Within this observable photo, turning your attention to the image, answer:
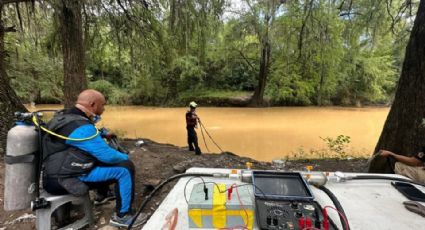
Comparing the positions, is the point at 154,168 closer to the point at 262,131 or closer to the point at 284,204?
the point at 284,204

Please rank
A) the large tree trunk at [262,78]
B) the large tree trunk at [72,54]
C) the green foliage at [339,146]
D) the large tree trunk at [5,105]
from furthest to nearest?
the large tree trunk at [262,78] → the green foliage at [339,146] → the large tree trunk at [72,54] → the large tree trunk at [5,105]

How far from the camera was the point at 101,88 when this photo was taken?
16.0 meters

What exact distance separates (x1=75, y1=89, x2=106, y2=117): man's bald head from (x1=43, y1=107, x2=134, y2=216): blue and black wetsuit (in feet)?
0.23

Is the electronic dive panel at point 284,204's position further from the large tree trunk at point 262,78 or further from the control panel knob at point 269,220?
the large tree trunk at point 262,78

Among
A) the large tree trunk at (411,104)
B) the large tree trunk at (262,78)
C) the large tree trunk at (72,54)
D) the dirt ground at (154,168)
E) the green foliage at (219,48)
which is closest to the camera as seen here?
the dirt ground at (154,168)

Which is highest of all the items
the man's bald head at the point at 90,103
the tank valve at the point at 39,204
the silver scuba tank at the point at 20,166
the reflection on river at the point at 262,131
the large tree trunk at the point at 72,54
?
the large tree trunk at the point at 72,54

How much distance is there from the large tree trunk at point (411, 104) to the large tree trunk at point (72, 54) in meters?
4.55

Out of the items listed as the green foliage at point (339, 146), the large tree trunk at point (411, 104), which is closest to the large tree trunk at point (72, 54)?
the large tree trunk at point (411, 104)

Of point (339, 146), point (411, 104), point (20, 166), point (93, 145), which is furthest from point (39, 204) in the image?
point (339, 146)

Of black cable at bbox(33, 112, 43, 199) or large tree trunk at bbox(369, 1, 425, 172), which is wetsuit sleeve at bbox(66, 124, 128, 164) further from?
large tree trunk at bbox(369, 1, 425, 172)

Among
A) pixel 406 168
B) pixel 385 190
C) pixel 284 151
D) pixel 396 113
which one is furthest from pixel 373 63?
pixel 385 190

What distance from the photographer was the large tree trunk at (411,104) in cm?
329

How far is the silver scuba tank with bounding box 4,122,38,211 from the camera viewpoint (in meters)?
1.89

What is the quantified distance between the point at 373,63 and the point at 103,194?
63.5 feet
